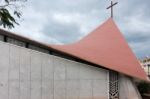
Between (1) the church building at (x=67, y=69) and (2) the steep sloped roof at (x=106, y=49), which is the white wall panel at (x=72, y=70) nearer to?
(1) the church building at (x=67, y=69)

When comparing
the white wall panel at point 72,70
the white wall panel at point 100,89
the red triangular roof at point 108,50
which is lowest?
the white wall panel at point 100,89

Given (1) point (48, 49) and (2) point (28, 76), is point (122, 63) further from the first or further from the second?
(2) point (28, 76)

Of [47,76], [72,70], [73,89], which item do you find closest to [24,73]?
[47,76]

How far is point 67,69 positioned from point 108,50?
3.53m

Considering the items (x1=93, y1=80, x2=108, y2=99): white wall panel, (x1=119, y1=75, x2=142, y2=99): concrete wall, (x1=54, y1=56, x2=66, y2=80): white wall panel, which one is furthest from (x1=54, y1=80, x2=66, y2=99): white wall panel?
(x1=119, y1=75, x2=142, y2=99): concrete wall

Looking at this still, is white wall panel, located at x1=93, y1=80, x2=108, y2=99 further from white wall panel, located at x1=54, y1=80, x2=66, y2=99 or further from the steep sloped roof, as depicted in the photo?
white wall panel, located at x1=54, y1=80, x2=66, y2=99

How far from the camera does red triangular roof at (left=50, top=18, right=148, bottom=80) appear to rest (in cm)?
1472

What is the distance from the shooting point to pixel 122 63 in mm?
15453

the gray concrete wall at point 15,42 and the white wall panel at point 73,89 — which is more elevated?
the gray concrete wall at point 15,42

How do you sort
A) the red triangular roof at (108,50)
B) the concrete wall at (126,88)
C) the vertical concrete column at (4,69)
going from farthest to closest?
the concrete wall at (126,88) < the red triangular roof at (108,50) < the vertical concrete column at (4,69)

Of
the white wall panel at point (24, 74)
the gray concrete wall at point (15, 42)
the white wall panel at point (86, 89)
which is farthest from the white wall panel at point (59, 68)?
the gray concrete wall at point (15, 42)

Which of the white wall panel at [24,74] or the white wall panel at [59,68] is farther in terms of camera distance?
the white wall panel at [59,68]

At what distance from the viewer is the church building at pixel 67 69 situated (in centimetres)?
1252

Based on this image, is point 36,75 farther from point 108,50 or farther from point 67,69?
point 108,50
